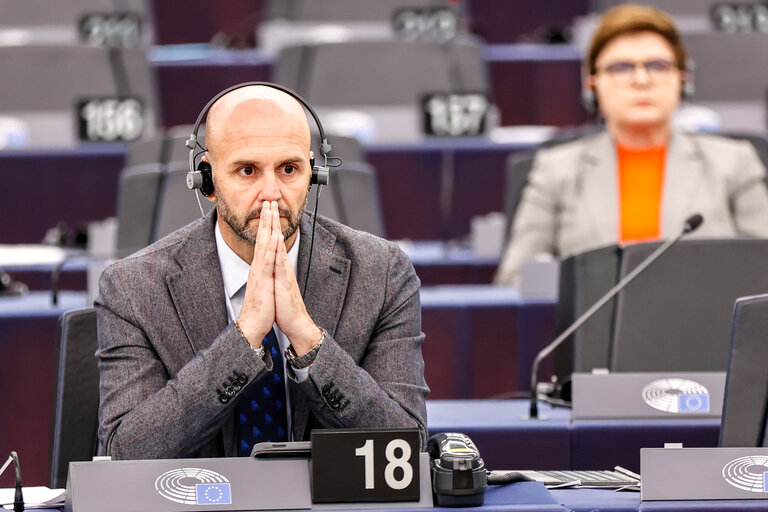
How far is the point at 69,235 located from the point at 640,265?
7.11 feet

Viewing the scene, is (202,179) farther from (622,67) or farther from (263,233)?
(622,67)

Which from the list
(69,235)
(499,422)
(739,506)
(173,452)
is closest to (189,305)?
(173,452)

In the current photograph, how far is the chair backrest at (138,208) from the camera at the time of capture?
2844 mm

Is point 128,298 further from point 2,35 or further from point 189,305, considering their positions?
point 2,35

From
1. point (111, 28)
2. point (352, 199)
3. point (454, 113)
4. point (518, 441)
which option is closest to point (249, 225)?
point (518, 441)

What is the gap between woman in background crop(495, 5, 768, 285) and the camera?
3225 mm

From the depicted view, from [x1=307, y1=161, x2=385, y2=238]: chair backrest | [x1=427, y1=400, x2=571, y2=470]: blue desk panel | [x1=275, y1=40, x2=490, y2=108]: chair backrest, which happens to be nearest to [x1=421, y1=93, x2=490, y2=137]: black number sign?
[x1=275, y1=40, x2=490, y2=108]: chair backrest

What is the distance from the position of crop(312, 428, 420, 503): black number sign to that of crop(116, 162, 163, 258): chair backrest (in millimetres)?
1337

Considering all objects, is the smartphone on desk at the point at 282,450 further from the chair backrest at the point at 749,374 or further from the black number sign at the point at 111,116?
the black number sign at the point at 111,116

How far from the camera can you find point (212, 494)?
156 centimetres

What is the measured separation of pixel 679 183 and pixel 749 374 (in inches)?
65.0

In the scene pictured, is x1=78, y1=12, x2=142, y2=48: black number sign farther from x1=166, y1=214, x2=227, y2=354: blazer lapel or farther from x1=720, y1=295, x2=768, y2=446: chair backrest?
x1=720, y1=295, x2=768, y2=446: chair backrest

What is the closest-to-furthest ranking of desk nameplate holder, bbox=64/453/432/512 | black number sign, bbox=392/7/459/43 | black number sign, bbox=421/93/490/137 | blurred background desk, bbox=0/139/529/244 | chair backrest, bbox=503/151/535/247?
1. desk nameplate holder, bbox=64/453/432/512
2. chair backrest, bbox=503/151/535/247
3. black number sign, bbox=421/93/490/137
4. blurred background desk, bbox=0/139/529/244
5. black number sign, bbox=392/7/459/43

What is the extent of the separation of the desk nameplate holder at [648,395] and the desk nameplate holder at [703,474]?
1.81 ft
